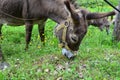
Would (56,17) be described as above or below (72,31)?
above

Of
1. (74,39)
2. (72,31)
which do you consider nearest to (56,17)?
(72,31)

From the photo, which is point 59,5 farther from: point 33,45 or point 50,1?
point 33,45

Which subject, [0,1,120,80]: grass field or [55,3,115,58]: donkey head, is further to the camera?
[55,3,115,58]: donkey head

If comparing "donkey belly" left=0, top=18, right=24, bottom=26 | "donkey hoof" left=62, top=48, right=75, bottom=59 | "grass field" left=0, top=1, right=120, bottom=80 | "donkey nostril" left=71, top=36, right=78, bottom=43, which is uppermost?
"donkey belly" left=0, top=18, right=24, bottom=26

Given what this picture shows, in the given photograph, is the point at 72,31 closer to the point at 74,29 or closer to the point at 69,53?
the point at 74,29

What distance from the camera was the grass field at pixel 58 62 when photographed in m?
7.04

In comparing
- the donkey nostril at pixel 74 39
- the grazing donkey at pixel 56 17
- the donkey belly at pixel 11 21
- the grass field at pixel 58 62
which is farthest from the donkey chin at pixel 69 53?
the donkey belly at pixel 11 21

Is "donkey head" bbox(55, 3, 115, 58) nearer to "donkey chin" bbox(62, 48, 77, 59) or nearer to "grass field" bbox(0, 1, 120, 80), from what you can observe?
"donkey chin" bbox(62, 48, 77, 59)

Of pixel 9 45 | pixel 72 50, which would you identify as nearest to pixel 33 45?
pixel 9 45

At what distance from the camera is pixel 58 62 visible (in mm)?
7637

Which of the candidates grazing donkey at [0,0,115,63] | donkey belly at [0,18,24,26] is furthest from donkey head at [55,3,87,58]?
donkey belly at [0,18,24,26]

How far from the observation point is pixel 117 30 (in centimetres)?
957

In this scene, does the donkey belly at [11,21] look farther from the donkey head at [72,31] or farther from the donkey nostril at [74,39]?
the donkey nostril at [74,39]

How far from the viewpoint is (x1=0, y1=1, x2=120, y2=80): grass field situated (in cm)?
704
